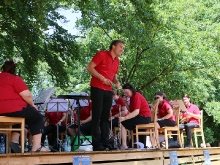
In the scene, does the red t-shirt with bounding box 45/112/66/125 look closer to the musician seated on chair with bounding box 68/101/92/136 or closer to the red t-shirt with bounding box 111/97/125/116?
the musician seated on chair with bounding box 68/101/92/136

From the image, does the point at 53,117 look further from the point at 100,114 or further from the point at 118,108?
the point at 100,114

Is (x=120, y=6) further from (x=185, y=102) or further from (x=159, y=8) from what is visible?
(x=185, y=102)

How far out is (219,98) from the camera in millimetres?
20172

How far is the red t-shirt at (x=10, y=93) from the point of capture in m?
5.22

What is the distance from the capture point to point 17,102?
5.27 m

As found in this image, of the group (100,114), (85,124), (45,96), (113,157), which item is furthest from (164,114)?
(113,157)

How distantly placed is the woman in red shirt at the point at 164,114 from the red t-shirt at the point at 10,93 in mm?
3869

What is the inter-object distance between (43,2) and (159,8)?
20.4 feet

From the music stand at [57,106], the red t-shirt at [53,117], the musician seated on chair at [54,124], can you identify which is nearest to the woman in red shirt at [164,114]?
the music stand at [57,106]

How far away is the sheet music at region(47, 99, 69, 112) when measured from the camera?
805 centimetres

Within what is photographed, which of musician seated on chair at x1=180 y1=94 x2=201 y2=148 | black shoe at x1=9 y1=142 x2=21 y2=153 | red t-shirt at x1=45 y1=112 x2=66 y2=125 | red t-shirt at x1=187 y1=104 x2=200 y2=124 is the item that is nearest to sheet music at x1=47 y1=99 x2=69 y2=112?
red t-shirt at x1=45 y1=112 x2=66 y2=125

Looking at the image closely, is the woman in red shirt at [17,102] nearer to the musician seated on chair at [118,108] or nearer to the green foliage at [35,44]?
the musician seated on chair at [118,108]

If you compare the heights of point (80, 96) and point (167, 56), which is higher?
point (167, 56)

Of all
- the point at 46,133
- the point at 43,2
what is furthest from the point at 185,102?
the point at 43,2
